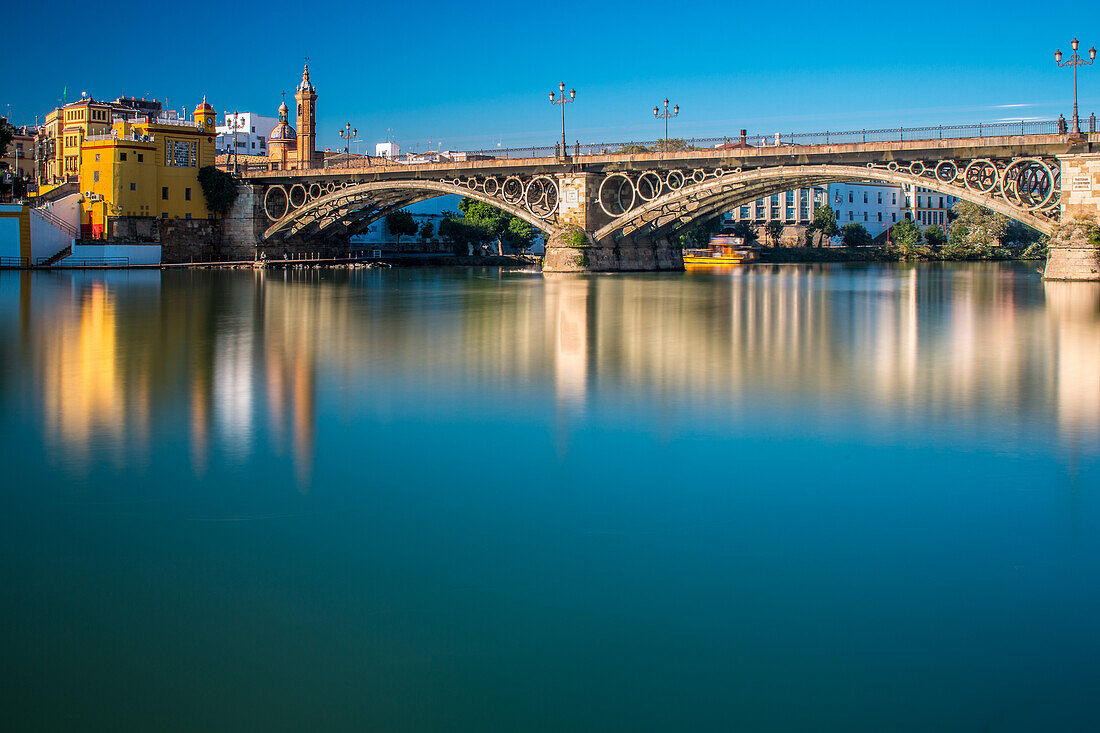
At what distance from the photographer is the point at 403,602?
5734 millimetres

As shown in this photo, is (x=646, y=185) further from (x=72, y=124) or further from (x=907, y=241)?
(x=72, y=124)

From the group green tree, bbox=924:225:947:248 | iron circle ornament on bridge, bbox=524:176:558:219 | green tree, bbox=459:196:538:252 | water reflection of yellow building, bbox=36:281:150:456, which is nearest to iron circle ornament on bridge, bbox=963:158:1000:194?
iron circle ornament on bridge, bbox=524:176:558:219

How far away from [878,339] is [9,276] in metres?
38.3

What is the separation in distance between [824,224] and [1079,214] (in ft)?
199

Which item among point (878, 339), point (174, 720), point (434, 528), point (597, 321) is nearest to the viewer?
point (174, 720)

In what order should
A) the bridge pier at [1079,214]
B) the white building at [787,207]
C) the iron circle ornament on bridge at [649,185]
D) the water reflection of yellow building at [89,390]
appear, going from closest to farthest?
the water reflection of yellow building at [89,390] < the bridge pier at [1079,214] < the iron circle ornament on bridge at [649,185] < the white building at [787,207]

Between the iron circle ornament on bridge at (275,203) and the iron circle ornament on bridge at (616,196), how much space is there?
23.1 metres

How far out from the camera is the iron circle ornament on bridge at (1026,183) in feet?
129

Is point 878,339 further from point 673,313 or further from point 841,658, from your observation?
point 841,658

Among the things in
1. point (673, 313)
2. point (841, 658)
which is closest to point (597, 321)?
point (673, 313)

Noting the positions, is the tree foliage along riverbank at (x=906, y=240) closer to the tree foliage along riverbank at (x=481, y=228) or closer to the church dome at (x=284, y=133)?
the tree foliage along riverbank at (x=481, y=228)

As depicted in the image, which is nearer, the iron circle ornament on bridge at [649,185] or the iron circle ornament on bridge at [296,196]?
the iron circle ornament on bridge at [649,185]

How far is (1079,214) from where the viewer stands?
37719 mm

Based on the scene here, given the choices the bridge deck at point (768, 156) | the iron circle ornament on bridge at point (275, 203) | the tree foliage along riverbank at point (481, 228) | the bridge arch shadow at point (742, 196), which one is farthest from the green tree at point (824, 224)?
the iron circle ornament on bridge at point (275, 203)
